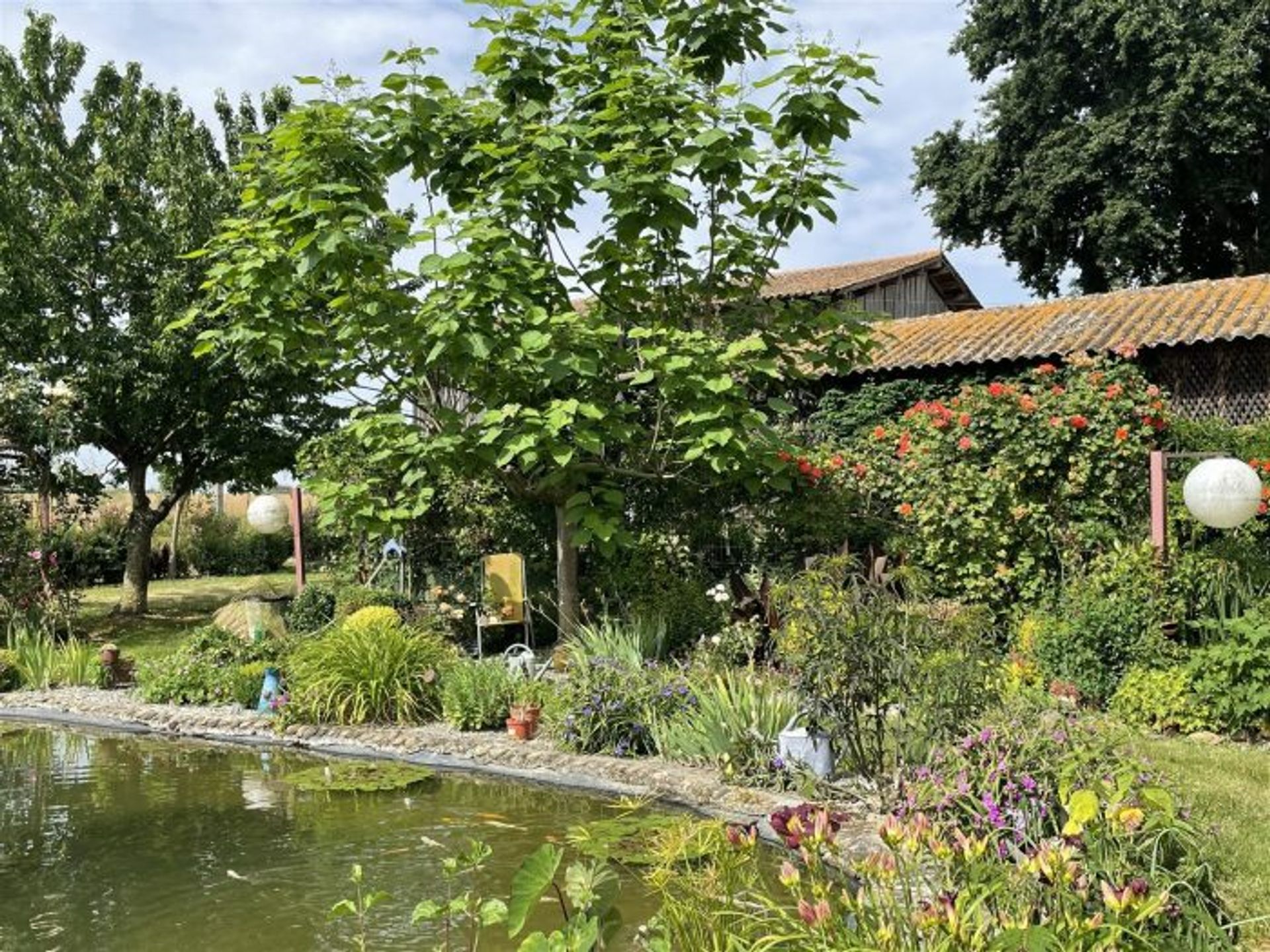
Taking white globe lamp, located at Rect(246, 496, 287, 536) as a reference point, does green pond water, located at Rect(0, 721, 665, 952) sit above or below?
below

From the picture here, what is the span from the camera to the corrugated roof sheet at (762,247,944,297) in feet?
68.7

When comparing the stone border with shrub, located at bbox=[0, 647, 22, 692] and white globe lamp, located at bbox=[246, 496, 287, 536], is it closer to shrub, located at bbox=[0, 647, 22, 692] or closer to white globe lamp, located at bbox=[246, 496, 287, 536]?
shrub, located at bbox=[0, 647, 22, 692]

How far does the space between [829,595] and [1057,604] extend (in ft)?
11.2

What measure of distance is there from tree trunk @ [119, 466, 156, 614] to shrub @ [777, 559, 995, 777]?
12.5 meters

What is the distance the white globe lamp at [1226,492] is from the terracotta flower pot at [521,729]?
4999 millimetres

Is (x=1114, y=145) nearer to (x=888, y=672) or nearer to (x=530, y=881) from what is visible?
(x=888, y=672)

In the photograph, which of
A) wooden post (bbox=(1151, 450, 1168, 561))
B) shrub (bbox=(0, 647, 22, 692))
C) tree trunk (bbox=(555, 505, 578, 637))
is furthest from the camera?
shrub (bbox=(0, 647, 22, 692))

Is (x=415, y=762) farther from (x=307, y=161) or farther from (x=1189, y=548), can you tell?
(x=1189, y=548)

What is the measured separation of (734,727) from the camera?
586 centimetres

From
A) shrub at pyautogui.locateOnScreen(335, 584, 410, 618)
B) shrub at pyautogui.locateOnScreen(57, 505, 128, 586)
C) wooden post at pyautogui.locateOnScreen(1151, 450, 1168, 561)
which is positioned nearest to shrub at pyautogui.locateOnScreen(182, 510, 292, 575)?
shrub at pyautogui.locateOnScreen(57, 505, 128, 586)

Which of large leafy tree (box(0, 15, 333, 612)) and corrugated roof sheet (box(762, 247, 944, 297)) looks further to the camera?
corrugated roof sheet (box(762, 247, 944, 297))

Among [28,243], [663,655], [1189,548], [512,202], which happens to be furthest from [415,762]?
[28,243]

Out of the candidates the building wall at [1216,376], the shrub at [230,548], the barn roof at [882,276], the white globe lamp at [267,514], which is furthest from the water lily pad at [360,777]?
the shrub at [230,548]

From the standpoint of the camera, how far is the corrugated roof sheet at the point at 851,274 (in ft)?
68.7
